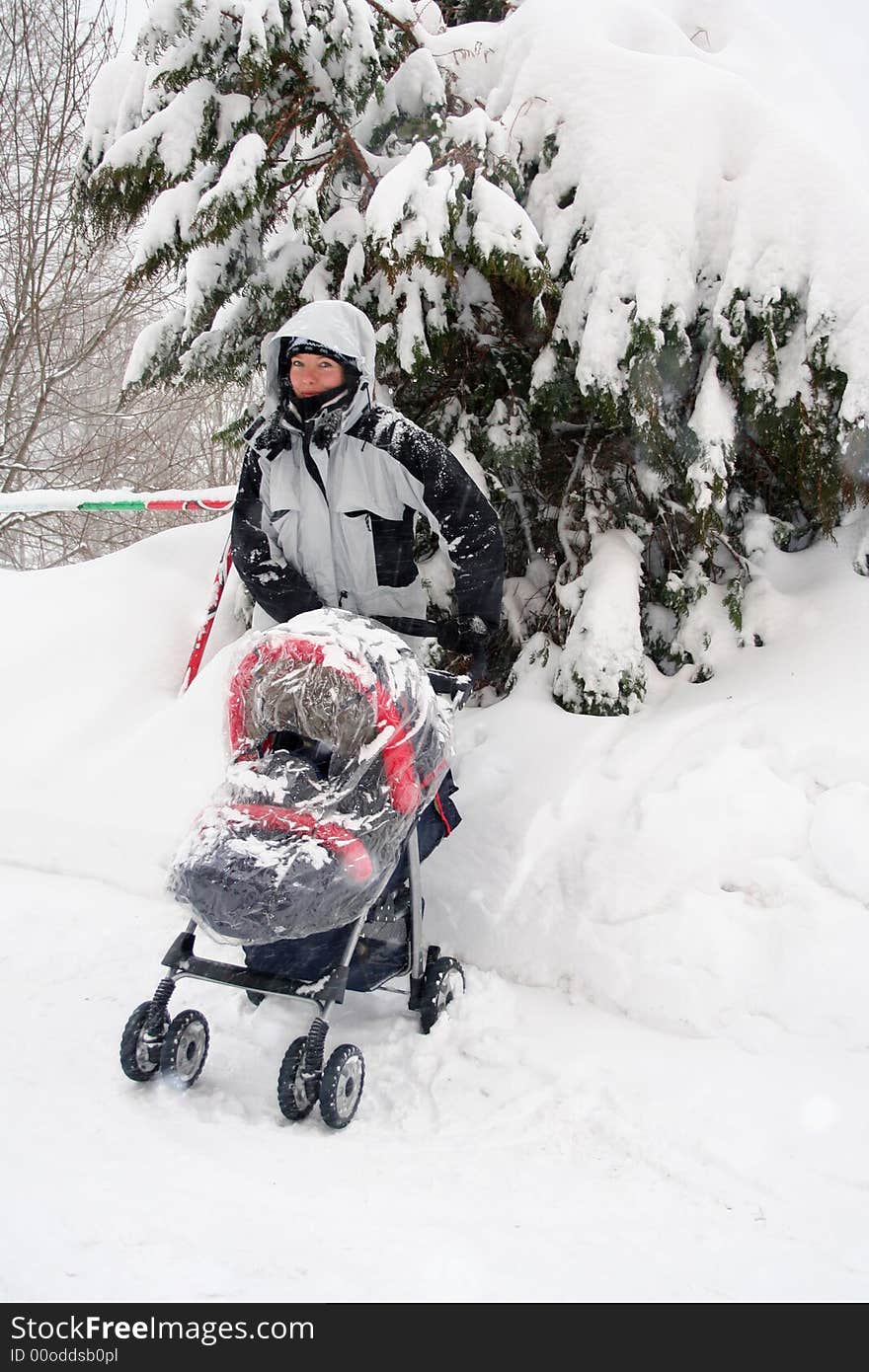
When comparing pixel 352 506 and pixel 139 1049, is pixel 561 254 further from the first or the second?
pixel 139 1049

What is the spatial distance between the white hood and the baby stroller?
3.00 ft

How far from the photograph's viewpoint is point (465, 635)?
312 centimetres

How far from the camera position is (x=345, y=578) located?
3.20 m

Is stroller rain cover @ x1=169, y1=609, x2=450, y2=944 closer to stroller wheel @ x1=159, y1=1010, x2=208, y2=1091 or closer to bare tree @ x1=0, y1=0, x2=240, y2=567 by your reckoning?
stroller wheel @ x1=159, y1=1010, x2=208, y2=1091

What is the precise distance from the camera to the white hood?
2891 millimetres

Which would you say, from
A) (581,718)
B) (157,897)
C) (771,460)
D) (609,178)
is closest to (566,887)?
(581,718)

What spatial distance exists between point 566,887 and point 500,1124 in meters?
0.99

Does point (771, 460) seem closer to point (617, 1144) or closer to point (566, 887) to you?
point (566, 887)

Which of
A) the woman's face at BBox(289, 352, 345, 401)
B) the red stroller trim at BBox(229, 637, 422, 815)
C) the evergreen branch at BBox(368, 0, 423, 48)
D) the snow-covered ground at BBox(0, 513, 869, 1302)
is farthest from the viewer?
the evergreen branch at BBox(368, 0, 423, 48)

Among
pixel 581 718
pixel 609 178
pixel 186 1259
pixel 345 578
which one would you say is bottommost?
pixel 186 1259

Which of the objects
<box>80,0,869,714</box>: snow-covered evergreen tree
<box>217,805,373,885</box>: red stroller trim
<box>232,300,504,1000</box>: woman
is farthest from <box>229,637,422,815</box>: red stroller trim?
<box>80,0,869,714</box>: snow-covered evergreen tree

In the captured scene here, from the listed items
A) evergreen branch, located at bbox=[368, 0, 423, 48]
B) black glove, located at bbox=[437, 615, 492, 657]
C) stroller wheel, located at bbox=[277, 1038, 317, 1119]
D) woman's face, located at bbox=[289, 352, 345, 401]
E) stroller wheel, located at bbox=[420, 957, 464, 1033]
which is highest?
evergreen branch, located at bbox=[368, 0, 423, 48]

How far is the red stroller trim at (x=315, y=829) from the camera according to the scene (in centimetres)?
231
